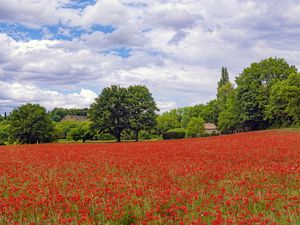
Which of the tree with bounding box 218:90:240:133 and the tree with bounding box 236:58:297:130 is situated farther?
the tree with bounding box 218:90:240:133

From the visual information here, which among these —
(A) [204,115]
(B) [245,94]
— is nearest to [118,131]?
(B) [245,94]

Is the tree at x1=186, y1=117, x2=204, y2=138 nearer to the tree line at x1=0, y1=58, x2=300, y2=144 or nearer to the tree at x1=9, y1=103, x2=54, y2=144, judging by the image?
the tree line at x1=0, y1=58, x2=300, y2=144

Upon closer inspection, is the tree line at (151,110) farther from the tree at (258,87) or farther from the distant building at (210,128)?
the distant building at (210,128)

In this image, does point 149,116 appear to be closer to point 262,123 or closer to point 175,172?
point 262,123

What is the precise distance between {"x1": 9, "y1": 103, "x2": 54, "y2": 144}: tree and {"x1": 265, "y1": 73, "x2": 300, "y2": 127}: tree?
44.9m

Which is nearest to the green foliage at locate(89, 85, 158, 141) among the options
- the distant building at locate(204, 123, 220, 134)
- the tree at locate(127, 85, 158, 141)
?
the tree at locate(127, 85, 158, 141)

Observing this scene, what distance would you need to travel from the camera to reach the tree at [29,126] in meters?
65.5

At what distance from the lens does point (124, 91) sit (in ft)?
212

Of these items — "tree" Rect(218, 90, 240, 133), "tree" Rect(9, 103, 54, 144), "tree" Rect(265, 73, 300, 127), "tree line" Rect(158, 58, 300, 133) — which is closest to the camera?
"tree" Rect(265, 73, 300, 127)

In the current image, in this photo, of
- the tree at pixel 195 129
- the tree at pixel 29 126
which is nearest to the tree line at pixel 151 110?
the tree at pixel 29 126

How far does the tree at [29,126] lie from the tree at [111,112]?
37.3 feet

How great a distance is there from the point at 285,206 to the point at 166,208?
2.35 meters

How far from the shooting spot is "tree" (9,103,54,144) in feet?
215

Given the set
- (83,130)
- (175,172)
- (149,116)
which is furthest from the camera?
(83,130)
